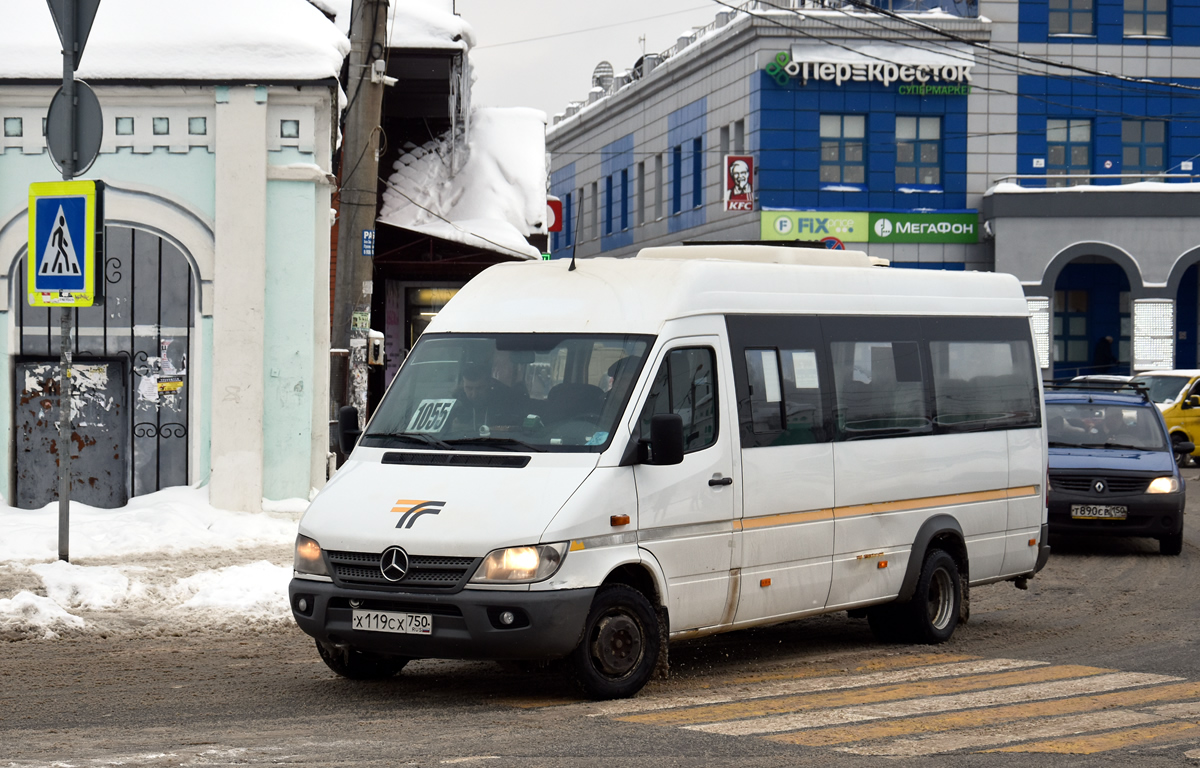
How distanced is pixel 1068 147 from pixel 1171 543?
29476 mm

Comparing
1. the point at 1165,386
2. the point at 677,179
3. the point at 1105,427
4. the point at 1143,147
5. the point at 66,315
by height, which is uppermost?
the point at 1143,147

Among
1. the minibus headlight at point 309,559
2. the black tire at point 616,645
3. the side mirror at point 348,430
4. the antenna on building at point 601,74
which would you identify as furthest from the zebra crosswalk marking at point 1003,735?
the antenna on building at point 601,74

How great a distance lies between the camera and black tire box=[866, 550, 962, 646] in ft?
34.2

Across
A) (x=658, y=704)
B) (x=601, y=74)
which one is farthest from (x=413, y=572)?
(x=601, y=74)

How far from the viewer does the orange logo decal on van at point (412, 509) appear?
26.1 feet

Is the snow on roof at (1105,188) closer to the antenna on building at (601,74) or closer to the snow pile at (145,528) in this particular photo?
the antenna on building at (601,74)

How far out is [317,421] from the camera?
16.4 m

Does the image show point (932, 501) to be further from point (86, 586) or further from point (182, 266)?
point (182, 266)

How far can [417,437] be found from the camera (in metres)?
8.69

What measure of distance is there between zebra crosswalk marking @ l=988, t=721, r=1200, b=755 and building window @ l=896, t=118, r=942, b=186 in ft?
120

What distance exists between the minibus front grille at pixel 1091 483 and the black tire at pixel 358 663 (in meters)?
9.13

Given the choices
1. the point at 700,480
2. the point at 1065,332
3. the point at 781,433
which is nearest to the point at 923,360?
the point at 781,433

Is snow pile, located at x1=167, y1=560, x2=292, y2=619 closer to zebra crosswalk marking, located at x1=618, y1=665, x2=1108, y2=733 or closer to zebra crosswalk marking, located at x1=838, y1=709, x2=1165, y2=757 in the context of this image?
zebra crosswalk marking, located at x1=618, y1=665, x2=1108, y2=733

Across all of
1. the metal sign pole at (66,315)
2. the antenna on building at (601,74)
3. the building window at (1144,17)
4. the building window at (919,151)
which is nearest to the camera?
the metal sign pole at (66,315)
